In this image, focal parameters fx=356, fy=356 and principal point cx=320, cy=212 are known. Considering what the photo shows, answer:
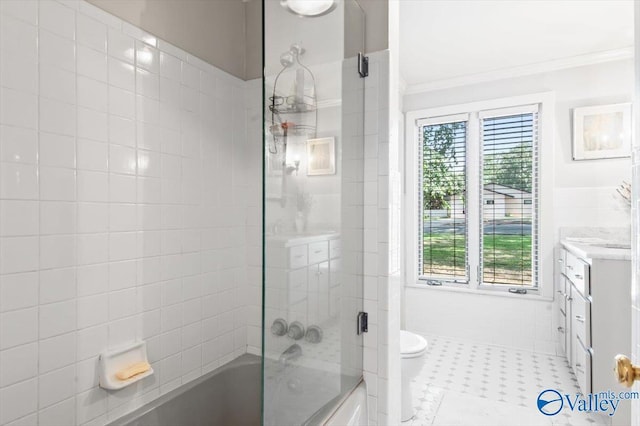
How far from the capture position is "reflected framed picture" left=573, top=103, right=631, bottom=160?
3047 millimetres

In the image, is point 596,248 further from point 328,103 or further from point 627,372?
point 328,103

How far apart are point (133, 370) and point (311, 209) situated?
0.99m

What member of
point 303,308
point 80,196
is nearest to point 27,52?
point 80,196

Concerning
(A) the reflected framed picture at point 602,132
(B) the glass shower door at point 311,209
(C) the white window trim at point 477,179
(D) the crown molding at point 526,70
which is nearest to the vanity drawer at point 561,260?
(C) the white window trim at point 477,179

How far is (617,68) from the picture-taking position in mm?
3072

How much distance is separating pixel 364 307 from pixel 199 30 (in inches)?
63.2

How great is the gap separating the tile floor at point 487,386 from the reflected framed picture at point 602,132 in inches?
73.1

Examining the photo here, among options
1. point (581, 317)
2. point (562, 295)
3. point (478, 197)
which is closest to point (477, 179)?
point (478, 197)

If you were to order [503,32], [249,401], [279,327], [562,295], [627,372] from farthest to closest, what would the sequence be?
[562,295] < [503,32] < [249,401] < [279,327] < [627,372]

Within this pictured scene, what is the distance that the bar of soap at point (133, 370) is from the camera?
4.57 ft

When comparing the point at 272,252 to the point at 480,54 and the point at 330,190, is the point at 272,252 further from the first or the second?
the point at 480,54

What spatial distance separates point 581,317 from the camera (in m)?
2.38

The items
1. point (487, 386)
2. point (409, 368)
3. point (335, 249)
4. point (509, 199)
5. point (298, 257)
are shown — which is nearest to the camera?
point (298, 257)

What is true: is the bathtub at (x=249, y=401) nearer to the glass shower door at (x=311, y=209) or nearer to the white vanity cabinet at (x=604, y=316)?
Answer: the glass shower door at (x=311, y=209)
